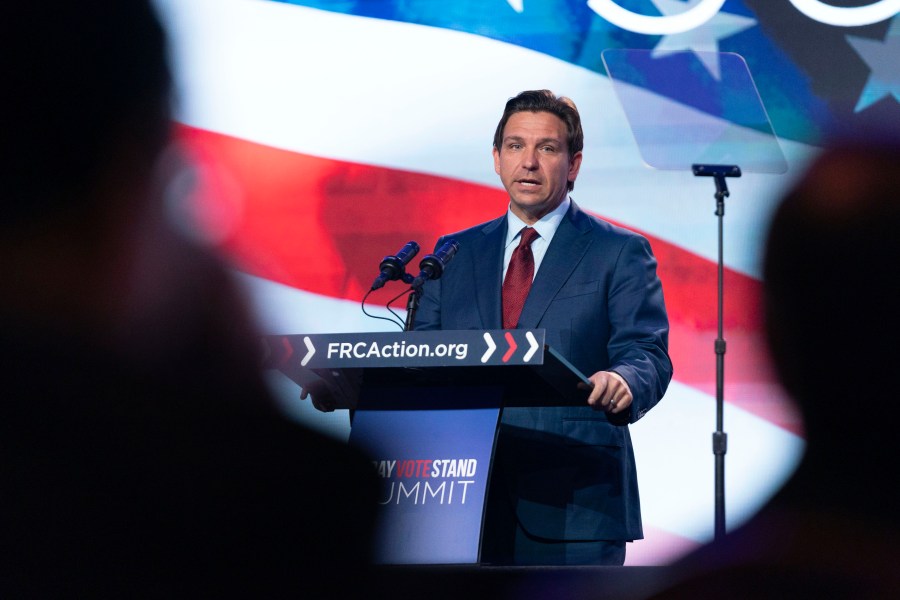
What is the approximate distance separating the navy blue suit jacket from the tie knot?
2.1 inches

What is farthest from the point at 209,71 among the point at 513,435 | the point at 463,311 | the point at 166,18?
the point at 513,435

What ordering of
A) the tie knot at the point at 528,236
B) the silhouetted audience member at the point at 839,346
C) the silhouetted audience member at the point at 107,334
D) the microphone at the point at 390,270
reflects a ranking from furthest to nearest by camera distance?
the silhouetted audience member at the point at 839,346 → the silhouetted audience member at the point at 107,334 → the tie knot at the point at 528,236 → the microphone at the point at 390,270

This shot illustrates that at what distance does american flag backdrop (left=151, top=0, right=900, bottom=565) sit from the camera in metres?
3.76

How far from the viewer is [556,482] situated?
224cm

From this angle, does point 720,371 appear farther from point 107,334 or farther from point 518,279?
point 107,334

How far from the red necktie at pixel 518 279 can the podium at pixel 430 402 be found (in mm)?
421

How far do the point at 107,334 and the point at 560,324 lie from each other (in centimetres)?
219

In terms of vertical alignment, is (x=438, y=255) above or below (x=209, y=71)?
below

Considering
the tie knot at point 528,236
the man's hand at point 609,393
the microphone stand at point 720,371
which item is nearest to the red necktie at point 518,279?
the tie knot at point 528,236

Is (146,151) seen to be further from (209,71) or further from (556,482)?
(556,482)

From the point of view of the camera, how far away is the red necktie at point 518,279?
254 cm

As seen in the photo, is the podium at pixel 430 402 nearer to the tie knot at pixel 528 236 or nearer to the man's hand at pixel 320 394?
the man's hand at pixel 320 394

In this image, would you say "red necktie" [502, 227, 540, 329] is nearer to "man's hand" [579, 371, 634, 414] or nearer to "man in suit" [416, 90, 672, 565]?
"man in suit" [416, 90, 672, 565]

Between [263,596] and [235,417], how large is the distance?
2165 millimetres
